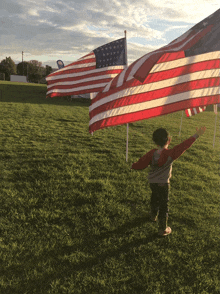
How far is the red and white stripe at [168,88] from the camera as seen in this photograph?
3.98 m

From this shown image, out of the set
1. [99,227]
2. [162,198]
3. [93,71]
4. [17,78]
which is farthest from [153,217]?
[17,78]

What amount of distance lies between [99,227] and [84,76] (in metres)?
3.98

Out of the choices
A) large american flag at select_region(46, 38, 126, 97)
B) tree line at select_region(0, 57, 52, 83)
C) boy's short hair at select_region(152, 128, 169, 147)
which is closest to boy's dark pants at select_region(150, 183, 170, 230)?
boy's short hair at select_region(152, 128, 169, 147)

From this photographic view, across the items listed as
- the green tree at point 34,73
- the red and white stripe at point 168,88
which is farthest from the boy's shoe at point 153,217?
the green tree at point 34,73

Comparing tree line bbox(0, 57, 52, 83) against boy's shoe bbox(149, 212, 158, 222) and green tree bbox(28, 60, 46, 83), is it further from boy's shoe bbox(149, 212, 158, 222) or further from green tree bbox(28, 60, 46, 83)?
boy's shoe bbox(149, 212, 158, 222)

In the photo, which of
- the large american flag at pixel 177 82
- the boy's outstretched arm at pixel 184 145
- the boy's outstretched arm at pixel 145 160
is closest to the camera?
the boy's outstretched arm at pixel 184 145

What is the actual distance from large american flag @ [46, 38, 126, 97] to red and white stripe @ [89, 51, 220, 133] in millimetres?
1973

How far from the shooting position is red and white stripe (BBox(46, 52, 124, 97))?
236 inches

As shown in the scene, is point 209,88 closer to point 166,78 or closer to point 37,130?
point 166,78

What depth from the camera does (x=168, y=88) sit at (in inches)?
161

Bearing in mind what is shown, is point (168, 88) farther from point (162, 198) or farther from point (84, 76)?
point (84, 76)

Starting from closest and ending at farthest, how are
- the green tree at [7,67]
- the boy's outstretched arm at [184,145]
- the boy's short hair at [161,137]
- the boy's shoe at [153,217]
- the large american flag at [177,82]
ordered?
the boy's outstretched arm at [184,145], the boy's short hair at [161,137], the boy's shoe at [153,217], the large american flag at [177,82], the green tree at [7,67]

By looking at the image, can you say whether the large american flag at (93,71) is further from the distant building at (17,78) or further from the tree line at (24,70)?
the distant building at (17,78)

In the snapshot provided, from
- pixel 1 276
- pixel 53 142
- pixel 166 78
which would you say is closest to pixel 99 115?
pixel 166 78
